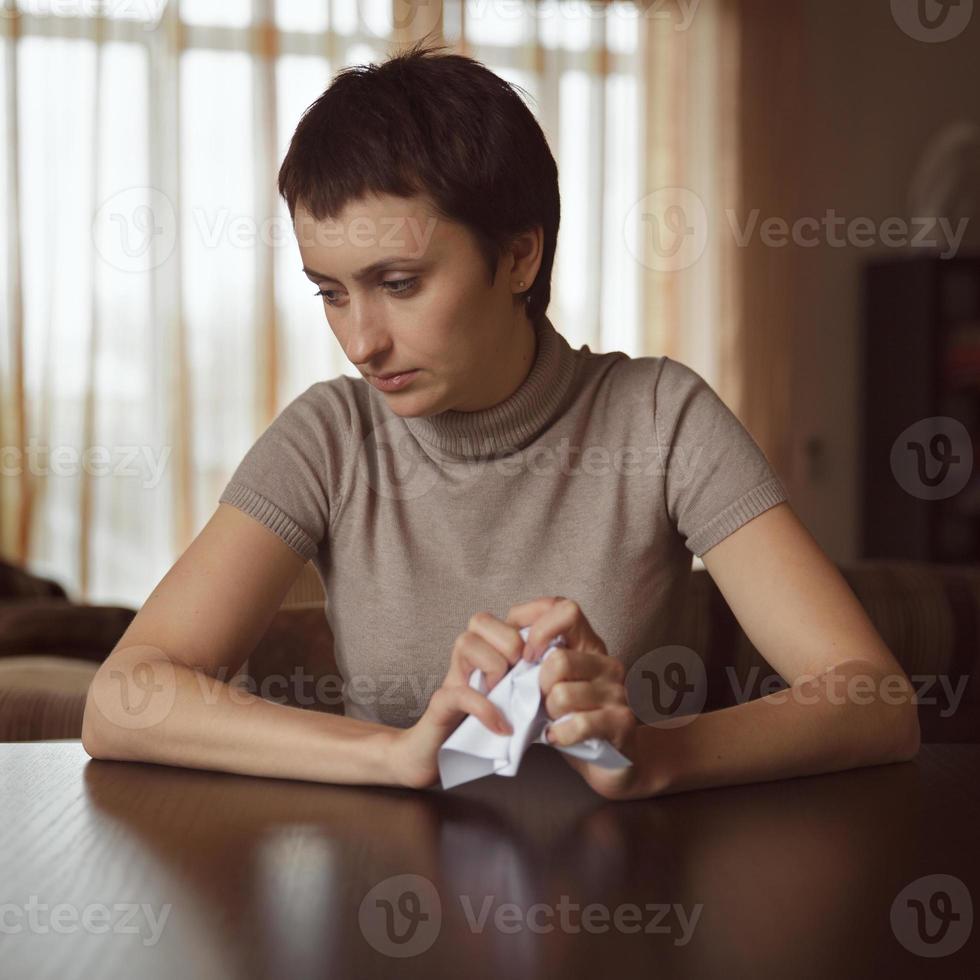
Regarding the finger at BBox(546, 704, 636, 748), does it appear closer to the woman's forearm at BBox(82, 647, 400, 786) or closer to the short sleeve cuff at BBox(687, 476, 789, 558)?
the woman's forearm at BBox(82, 647, 400, 786)

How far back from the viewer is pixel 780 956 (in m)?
0.61

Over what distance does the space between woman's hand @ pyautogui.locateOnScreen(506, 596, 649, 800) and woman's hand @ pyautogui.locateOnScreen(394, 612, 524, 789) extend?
0.07 ft

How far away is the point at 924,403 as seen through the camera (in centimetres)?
471

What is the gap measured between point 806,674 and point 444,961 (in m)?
0.61

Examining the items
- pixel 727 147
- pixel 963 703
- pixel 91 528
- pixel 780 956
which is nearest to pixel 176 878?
pixel 780 956

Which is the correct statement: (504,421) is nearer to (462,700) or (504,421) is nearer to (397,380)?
(397,380)

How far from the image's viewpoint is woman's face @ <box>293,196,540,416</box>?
3.78 ft

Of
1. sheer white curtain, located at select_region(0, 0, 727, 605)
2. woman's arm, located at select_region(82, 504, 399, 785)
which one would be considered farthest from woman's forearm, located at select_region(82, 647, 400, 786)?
sheer white curtain, located at select_region(0, 0, 727, 605)

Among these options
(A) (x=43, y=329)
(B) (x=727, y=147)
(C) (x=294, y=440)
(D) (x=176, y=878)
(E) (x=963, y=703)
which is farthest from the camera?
(B) (x=727, y=147)

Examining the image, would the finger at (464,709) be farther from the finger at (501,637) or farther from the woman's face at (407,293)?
the woman's face at (407,293)

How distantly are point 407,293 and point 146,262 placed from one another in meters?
3.42

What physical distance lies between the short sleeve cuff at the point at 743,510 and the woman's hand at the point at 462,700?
0.41 metres

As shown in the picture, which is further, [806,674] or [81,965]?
[806,674]

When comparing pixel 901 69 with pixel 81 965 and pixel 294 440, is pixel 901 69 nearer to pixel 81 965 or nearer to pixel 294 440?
pixel 294 440
